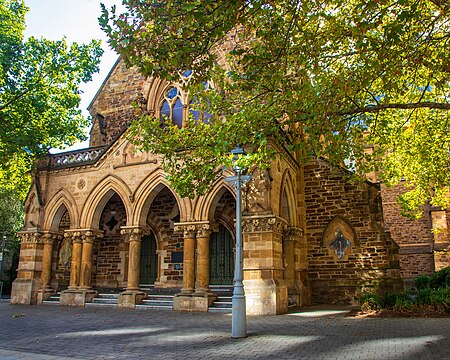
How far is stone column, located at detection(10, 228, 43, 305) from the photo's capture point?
15.3 meters

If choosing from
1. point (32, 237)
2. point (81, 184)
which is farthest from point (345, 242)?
point (32, 237)

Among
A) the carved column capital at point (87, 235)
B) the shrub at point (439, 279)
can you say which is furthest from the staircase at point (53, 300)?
the shrub at point (439, 279)

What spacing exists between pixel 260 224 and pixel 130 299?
201 inches

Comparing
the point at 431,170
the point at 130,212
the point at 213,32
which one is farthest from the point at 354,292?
the point at 213,32

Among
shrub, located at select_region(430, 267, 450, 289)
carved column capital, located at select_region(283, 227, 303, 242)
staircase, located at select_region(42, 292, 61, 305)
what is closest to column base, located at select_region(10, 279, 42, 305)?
staircase, located at select_region(42, 292, 61, 305)

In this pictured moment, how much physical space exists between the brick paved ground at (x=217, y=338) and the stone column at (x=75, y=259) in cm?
364

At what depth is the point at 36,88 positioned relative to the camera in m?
16.6

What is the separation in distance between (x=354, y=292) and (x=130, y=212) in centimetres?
824

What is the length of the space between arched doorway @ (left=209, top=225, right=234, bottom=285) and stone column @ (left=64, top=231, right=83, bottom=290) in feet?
15.8

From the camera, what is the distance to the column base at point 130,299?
44.5 feet

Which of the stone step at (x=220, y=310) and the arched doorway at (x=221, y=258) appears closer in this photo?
the stone step at (x=220, y=310)

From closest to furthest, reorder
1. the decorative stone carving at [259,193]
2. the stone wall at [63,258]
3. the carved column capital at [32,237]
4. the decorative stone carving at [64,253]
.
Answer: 1. the decorative stone carving at [259,193]
2. the carved column capital at [32,237]
3. the stone wall at [63,258]
4. the decorative stone carving at [64,253]

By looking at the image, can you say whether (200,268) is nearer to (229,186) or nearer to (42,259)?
(229,186)

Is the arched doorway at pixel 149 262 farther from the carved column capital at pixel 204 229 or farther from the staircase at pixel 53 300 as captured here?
the carved column capital at pixel 204 229
